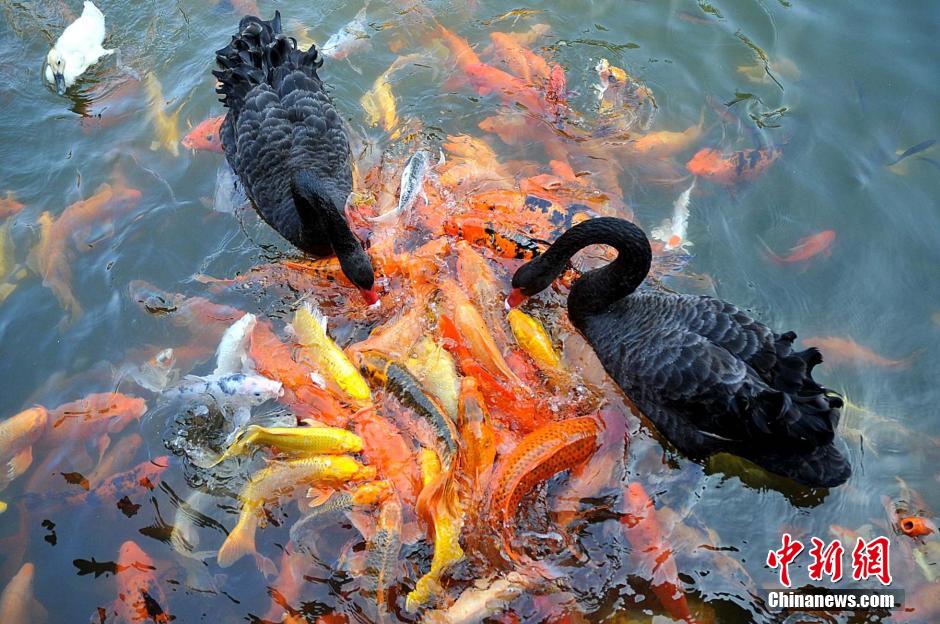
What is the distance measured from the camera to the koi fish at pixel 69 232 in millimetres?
5328

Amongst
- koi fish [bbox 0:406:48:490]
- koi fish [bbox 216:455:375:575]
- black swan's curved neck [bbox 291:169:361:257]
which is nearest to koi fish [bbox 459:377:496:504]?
koi fish [bbox 216:455:375:575]

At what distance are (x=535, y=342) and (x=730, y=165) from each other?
273 centimetres

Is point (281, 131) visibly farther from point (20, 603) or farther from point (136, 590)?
Answer: point (20, 603)

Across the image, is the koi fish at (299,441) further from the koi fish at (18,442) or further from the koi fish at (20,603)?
the koi fish at (18,442)

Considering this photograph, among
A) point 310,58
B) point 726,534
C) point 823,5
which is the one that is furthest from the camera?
point 823,5

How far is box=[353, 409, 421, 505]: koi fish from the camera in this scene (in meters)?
3.93

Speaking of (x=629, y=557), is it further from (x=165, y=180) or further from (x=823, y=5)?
(x=823, y=5)

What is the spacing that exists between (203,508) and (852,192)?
5.88m

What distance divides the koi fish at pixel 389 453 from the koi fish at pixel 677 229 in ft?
9.22

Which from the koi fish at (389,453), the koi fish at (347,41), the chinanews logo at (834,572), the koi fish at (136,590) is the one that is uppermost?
the koi fish at (347,41)

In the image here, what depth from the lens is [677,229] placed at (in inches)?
214

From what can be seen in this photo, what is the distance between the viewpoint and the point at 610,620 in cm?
375

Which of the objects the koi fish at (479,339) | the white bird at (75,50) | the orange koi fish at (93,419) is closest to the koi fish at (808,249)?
the koi fish at (479,339)

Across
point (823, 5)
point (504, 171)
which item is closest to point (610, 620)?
point (504, 171)
